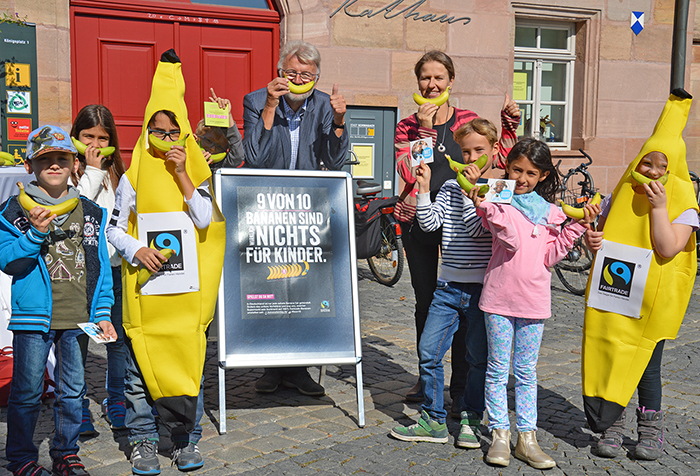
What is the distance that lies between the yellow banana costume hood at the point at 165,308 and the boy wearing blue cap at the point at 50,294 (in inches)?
7.0

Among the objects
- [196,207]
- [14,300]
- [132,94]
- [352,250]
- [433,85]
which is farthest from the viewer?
[132,94]

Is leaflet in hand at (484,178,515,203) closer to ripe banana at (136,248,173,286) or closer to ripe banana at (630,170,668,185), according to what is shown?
Answer: ripe banana at (630,170,668,185)

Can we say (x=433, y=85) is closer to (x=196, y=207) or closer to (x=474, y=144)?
(x=474, y=144)

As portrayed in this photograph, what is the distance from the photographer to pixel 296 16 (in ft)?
32.1

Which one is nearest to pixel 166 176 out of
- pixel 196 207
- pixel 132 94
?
pixel 196 207

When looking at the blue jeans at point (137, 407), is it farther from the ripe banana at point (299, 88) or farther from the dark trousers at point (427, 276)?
the ripe banana at point (299, 88)

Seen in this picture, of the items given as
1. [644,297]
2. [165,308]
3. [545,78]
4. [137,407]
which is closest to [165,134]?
[165,308]

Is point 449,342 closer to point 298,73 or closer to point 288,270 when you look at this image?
point 288,270

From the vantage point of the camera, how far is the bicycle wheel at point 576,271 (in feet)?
27.8

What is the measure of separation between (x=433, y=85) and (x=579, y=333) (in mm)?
3379

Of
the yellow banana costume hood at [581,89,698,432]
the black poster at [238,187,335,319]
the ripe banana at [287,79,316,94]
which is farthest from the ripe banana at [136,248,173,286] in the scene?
the yellow banana costume hood at [581,89,698,432]

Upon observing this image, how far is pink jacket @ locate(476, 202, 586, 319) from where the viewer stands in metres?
3.69

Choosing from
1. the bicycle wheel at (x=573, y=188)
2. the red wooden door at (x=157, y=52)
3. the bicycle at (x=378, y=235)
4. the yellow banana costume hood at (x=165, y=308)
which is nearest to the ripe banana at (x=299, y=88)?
the yellow banana costume hood at (x=165, y=308)

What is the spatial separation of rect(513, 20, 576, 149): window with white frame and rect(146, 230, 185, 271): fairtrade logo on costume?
8908mm
